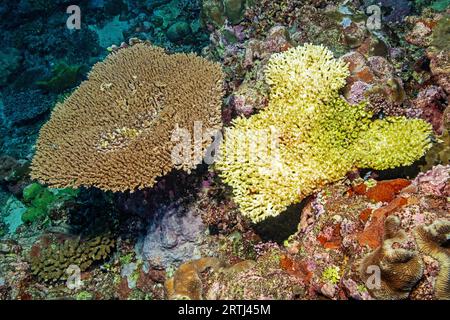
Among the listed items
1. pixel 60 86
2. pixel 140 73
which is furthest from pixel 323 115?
pixel 60 86

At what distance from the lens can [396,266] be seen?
2967mm

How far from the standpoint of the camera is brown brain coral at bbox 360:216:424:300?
9.67ft

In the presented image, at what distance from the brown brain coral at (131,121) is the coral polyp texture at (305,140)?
631 mm

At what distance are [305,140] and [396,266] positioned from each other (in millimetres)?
1844

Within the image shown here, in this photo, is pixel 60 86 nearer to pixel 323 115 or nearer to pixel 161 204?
pixel 161 204

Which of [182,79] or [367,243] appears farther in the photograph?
[182,79]

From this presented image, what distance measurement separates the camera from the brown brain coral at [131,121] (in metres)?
4.63

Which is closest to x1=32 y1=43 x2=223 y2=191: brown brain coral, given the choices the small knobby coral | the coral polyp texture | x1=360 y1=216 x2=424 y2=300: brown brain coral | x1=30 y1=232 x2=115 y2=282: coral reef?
the coral polyp texture

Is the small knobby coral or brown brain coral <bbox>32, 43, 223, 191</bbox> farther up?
brown brain coral <bbox>32, 43, 223, 191</bbox>

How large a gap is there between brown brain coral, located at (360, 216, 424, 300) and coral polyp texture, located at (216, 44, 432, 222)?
1204 millimetres

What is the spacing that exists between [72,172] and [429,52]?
204 inches

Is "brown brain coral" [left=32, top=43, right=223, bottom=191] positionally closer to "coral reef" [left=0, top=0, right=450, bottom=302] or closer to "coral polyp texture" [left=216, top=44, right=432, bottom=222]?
"coral reef" [left=0, top=0, right=450, bottom=302]

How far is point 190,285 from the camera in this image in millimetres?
3959

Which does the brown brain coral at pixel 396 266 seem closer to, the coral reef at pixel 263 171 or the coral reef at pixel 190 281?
the coral reef at pixel 263 171
